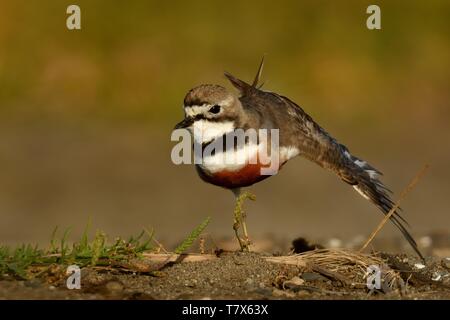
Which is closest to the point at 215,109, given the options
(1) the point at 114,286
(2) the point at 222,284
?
(2) the point at 222,284

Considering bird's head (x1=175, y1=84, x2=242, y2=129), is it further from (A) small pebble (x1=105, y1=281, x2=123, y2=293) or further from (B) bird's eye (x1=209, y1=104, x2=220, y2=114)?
(A) small pebble (x1=105, y1=281, x2=123, y2=293)

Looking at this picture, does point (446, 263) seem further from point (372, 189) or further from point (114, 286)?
point (114, 286)

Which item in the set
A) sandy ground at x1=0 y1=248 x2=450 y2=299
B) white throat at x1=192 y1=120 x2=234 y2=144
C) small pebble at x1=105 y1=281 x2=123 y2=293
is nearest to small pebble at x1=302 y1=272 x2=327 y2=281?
sandy ground at x1=0 y1=248 x2=450 y2=299

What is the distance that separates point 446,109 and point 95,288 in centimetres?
858

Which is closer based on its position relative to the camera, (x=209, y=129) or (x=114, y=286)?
(x=114, y=286)

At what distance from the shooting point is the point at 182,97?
13.2 meters

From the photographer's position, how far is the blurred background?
1140 centimetres

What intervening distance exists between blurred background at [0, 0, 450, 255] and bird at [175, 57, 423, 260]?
188 centimetres

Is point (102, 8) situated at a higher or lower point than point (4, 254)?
higher

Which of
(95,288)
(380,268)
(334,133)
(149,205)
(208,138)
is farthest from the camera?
(334,133)

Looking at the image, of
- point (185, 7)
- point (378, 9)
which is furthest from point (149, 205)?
point (378, 9)

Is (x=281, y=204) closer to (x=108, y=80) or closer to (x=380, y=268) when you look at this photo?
(x=108, y=80)

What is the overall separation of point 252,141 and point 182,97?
5.46 meters

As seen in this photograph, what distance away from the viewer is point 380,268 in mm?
6953
